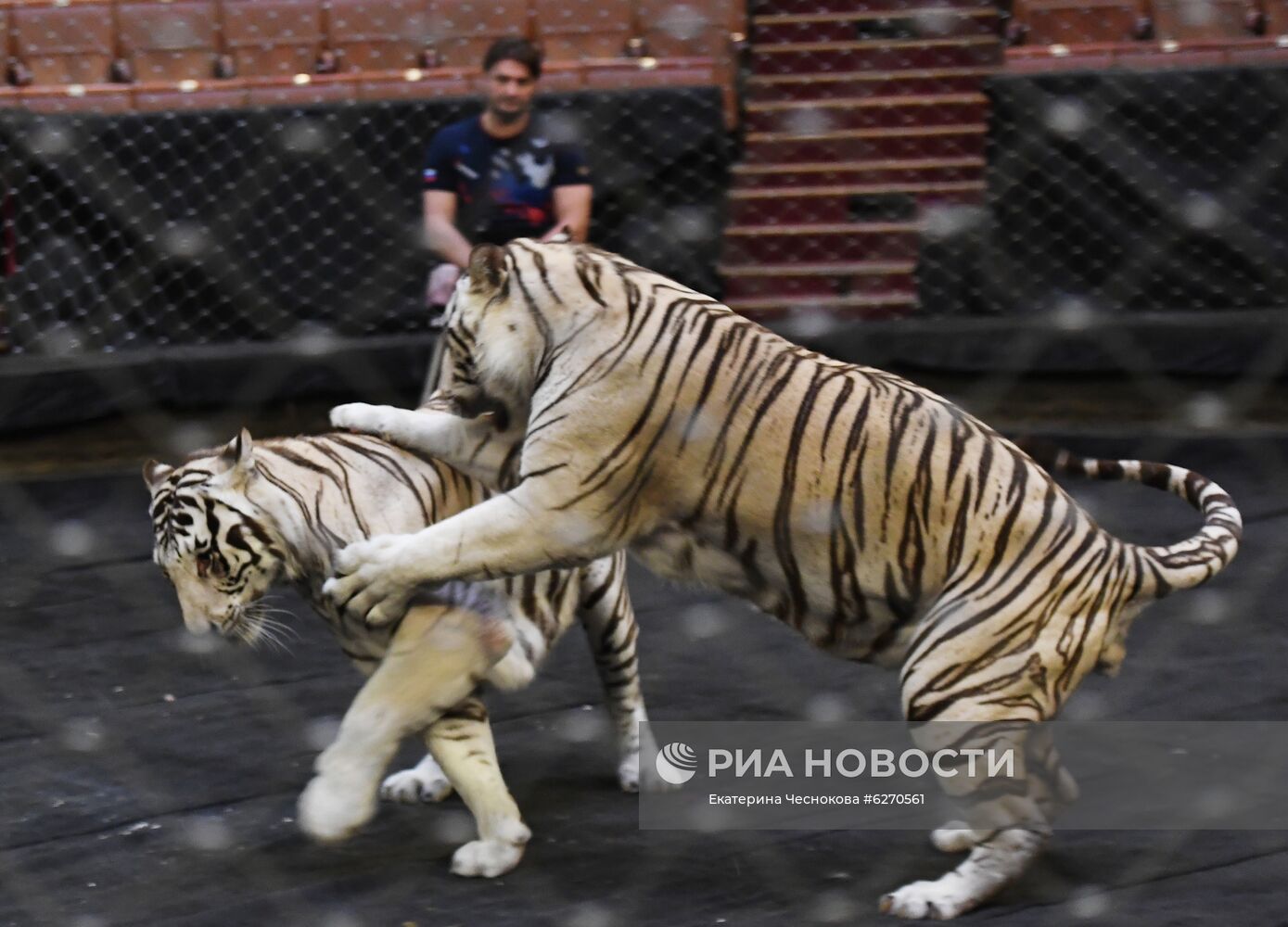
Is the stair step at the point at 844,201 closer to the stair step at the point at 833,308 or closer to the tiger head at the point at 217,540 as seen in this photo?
the stair step at the point at 833,308

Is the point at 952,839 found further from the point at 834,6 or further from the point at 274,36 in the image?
the point at 274,36

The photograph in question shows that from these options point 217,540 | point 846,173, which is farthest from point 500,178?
point 846,173

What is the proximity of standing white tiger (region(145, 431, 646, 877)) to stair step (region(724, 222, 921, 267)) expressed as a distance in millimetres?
1986

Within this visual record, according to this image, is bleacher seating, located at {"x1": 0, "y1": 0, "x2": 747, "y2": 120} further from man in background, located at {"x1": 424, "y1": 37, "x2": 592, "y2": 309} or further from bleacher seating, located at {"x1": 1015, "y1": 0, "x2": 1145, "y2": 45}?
man in background, located at {"x1": 424, "y1": 37, "x2": 592, "y2": 309}

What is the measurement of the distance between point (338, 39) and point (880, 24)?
4.95 feet

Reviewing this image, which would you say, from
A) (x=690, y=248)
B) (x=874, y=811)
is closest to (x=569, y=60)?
(x=690, y=248)

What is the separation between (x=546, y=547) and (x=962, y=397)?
7.18 feet

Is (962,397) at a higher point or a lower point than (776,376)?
lower

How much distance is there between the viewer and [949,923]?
209cm

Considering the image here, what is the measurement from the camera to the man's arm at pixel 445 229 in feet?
10.1

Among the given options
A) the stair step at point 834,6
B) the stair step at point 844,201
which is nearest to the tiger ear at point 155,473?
the stair step at point 844,201

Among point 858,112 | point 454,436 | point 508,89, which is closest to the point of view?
point 454,436

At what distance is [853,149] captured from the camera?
4570mm

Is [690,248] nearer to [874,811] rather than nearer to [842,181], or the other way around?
[842,181]
